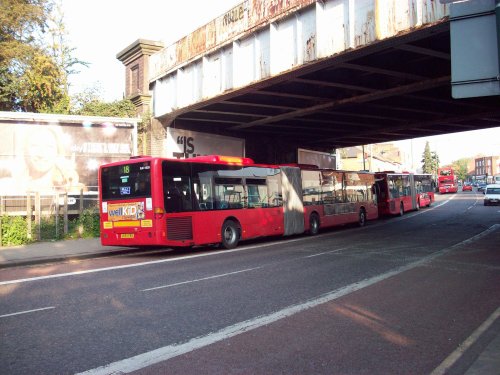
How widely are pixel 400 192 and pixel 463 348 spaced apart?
29.0 m

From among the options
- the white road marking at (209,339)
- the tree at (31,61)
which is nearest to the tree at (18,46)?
the tree at (31,61)

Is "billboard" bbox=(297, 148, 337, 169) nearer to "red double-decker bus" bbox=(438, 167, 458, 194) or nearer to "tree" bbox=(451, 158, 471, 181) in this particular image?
"red double-decker bus" bbox=(438, 167, 458, 194)

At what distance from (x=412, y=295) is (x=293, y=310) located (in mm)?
2348

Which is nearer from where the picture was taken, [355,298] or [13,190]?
[355,298]

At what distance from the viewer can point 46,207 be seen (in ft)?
63.1

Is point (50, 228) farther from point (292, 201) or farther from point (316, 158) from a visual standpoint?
point (316, 158)

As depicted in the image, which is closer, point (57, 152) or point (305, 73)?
point (305, 73)

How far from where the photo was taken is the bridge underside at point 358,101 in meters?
15.3

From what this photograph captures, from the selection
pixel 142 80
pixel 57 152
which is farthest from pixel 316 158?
pixel 57 152

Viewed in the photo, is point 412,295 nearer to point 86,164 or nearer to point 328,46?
point 328,46

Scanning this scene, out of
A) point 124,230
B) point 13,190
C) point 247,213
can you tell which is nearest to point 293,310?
point 124,230

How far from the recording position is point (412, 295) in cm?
776

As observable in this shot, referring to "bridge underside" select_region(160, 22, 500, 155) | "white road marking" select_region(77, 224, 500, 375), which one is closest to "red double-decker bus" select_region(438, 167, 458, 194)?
"bridge underside" select_region(160, 22, 500, 155)

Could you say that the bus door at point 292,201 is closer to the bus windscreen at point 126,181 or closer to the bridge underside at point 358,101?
the bridge underside at point 358,101
